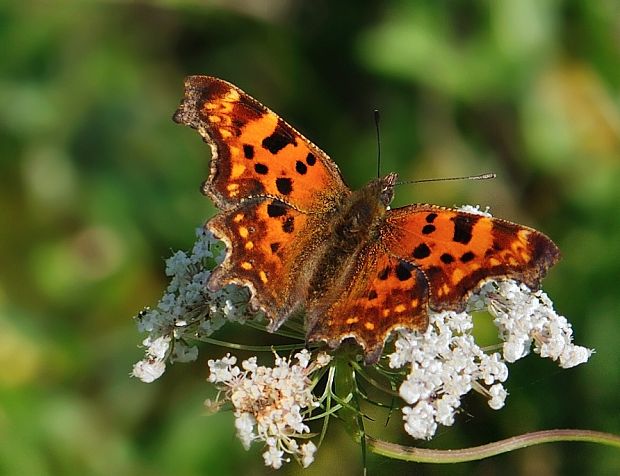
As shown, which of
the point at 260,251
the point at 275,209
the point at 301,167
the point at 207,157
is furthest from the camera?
the point at 207,157

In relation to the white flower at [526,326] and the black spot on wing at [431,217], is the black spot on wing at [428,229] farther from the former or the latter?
the white flower at [526,326]

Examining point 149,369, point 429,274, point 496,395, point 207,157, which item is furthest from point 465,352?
point 207,157

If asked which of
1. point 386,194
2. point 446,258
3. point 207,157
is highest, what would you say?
point 207,157

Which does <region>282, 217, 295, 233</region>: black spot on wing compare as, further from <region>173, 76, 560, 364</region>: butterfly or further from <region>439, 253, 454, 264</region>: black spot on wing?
<region>439, 253, 454, 264</region>: black spot on wing

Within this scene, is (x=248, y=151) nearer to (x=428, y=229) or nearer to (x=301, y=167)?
(x=301, y=167)

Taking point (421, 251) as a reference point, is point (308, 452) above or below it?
below

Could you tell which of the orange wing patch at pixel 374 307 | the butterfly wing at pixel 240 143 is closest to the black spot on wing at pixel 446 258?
the orange wing patch at pixel 374 307

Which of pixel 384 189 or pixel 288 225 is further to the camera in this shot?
pixel 384 189
